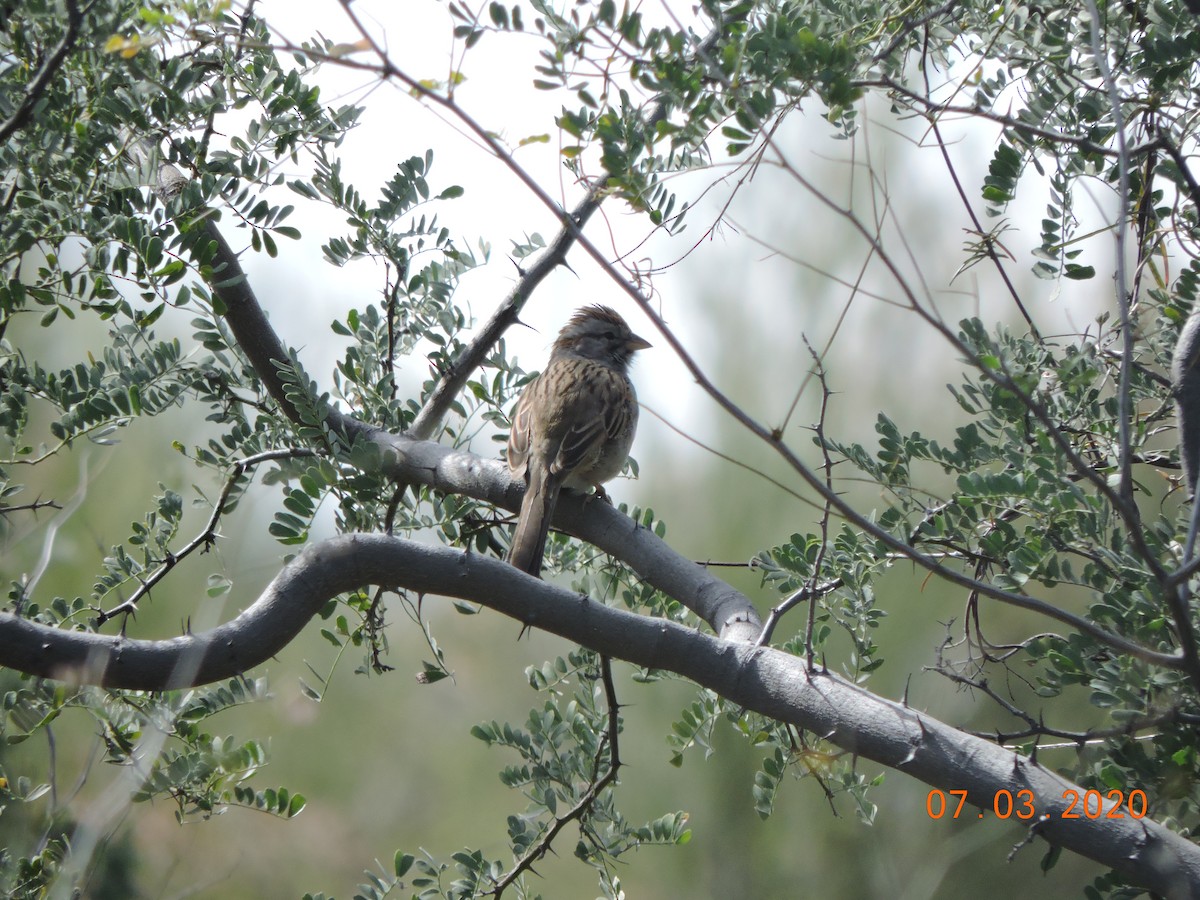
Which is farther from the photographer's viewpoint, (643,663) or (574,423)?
(574,423)

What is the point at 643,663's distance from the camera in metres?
2.21

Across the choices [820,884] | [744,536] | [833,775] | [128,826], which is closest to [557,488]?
[833,775]

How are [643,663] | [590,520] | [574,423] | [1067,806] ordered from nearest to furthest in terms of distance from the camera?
[1067,806] < [643,663] < [590,520] < [574,423]

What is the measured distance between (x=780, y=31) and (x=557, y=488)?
1862 mm

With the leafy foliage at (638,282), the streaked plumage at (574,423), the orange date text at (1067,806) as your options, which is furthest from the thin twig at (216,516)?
the orange date text at (1067,806)

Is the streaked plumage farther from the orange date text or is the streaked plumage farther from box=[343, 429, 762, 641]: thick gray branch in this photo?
the orange date text

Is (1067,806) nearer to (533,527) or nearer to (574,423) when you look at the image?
(533,527)

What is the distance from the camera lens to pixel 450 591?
219cm

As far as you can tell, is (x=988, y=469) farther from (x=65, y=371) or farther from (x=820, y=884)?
(x=820, y=884)

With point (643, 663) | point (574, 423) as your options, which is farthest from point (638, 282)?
point (574, 423)

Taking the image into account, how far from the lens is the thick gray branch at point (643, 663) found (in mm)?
1860

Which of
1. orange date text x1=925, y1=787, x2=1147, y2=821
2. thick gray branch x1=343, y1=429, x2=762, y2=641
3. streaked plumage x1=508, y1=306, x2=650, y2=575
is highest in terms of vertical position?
streaked plumage x1=508, y1=306, x2=650, y2=575

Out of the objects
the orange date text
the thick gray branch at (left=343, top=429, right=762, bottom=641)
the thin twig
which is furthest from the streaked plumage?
the orange date text

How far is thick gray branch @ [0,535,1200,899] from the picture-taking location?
6.10 ft
